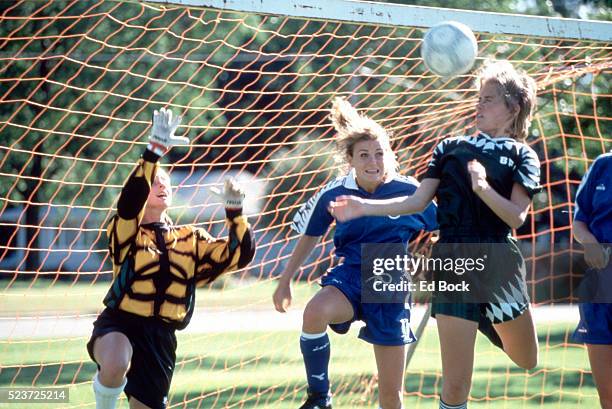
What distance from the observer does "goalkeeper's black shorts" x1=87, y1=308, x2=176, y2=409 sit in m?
4.91

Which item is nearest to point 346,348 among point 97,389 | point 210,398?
point 210,398

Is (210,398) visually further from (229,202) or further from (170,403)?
(229,202)

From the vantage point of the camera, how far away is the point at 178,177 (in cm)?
2733

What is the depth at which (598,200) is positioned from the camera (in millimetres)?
5121

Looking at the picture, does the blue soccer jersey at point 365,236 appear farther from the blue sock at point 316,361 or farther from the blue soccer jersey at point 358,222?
the blue sock at point 316,361

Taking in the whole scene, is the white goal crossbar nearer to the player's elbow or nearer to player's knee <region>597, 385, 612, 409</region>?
the player's elbow

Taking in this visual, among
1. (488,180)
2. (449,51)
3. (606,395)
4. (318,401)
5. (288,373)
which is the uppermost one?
(449,51)

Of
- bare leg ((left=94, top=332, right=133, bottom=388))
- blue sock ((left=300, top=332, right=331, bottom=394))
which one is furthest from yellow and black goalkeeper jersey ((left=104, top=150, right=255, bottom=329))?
blue sock ((left=300, top=332, right=331, bottom=394))

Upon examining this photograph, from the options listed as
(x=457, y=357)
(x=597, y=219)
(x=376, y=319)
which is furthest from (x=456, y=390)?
(x=597, y=219)

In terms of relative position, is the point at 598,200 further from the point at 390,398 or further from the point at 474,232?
the point at 390,398

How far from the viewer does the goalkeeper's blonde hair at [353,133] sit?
17.2 ft

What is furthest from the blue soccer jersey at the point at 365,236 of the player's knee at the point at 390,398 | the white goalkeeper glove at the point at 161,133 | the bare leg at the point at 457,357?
the white goalkeeper glove at the point at 161,133

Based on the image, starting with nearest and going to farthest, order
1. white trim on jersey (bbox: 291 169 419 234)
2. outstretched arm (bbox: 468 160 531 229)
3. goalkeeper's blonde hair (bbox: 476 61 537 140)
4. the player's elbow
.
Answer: outstretched arm (bbox: 468 160 531 229), the player's elbow, goalkeeper's blonde hair (bbox: 476 61 537 140), white trim on jersey (bbox: 291 169 419 234)

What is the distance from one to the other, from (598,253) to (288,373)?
4672 mm
